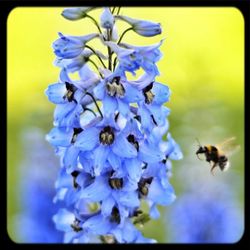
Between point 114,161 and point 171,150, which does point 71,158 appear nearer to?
point 114,161

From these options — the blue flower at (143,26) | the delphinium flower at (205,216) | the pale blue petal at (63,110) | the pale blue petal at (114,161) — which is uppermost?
the blue flower at (143,26)

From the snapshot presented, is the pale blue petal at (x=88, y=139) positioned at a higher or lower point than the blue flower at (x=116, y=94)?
lower

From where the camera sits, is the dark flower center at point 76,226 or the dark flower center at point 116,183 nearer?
the dark flower center at point 116,183

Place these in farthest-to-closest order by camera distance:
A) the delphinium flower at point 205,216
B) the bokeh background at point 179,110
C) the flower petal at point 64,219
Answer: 1. the delphinium flower at point 205,216
2. the bokeh background at point 179,110
3. the flower petal at point 64,219

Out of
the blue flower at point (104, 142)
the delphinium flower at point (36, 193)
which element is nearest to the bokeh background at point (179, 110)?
the delphinium flower at point (36, 193)

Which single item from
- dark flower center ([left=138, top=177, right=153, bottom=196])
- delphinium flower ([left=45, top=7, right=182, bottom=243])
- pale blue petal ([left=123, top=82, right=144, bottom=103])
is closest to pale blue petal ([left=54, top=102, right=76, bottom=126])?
delphinium flower ([left=45, top=7, right=182, bottom=243])

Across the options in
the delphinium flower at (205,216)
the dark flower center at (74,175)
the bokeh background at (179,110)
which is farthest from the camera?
the delphinium flower at (205,216)

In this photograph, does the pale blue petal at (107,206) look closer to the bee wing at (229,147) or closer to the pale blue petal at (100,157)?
the pale blue petal at (100,157)

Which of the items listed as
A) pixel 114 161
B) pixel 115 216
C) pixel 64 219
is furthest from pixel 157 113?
pixel 64 219
